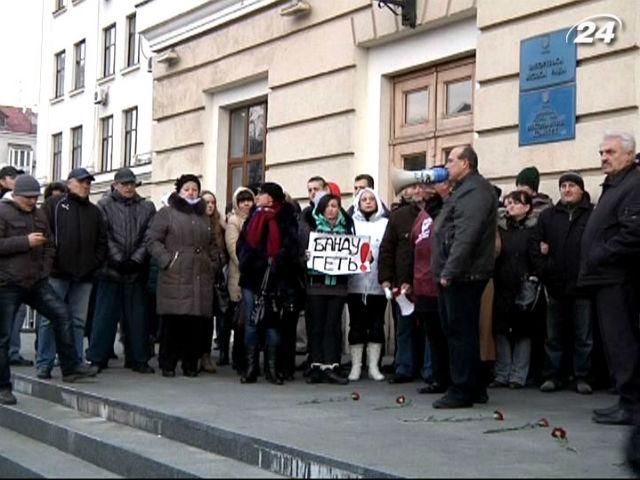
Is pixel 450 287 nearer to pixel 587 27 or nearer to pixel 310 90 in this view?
pixel 587 27

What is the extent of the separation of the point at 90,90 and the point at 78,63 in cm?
206

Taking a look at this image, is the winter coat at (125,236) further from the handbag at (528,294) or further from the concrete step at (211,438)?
the handbag at (528,294)

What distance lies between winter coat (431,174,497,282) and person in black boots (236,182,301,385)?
215 cm

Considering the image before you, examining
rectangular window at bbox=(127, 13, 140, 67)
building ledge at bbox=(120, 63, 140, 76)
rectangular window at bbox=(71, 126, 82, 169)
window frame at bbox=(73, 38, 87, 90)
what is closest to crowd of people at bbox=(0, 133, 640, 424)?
building ledge at bbox=(120, 63, 140, 76)

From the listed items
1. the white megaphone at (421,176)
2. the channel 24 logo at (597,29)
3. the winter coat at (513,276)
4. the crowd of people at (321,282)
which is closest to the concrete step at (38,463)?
the crowd of people at (321,282)

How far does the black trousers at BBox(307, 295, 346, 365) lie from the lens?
416 inches

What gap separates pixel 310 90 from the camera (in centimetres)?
→ 1523

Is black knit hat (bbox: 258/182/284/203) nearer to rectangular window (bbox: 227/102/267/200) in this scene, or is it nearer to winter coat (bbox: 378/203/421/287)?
winter coat (bbox: 378/203/421/287)

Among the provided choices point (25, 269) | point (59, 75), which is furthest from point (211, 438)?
point (59, 75)

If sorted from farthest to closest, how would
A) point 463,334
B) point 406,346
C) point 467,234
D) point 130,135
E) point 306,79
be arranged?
point 130,135 < point 306,79 < point 406,346 < point 463,334 < point 467,234

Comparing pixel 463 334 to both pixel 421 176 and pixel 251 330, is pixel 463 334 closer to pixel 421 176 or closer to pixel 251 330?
pixel 421 176

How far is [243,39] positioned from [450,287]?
362 inches

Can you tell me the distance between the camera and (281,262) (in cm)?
1051

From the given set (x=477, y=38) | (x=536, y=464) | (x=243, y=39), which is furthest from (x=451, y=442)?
(x=243, y=39)
